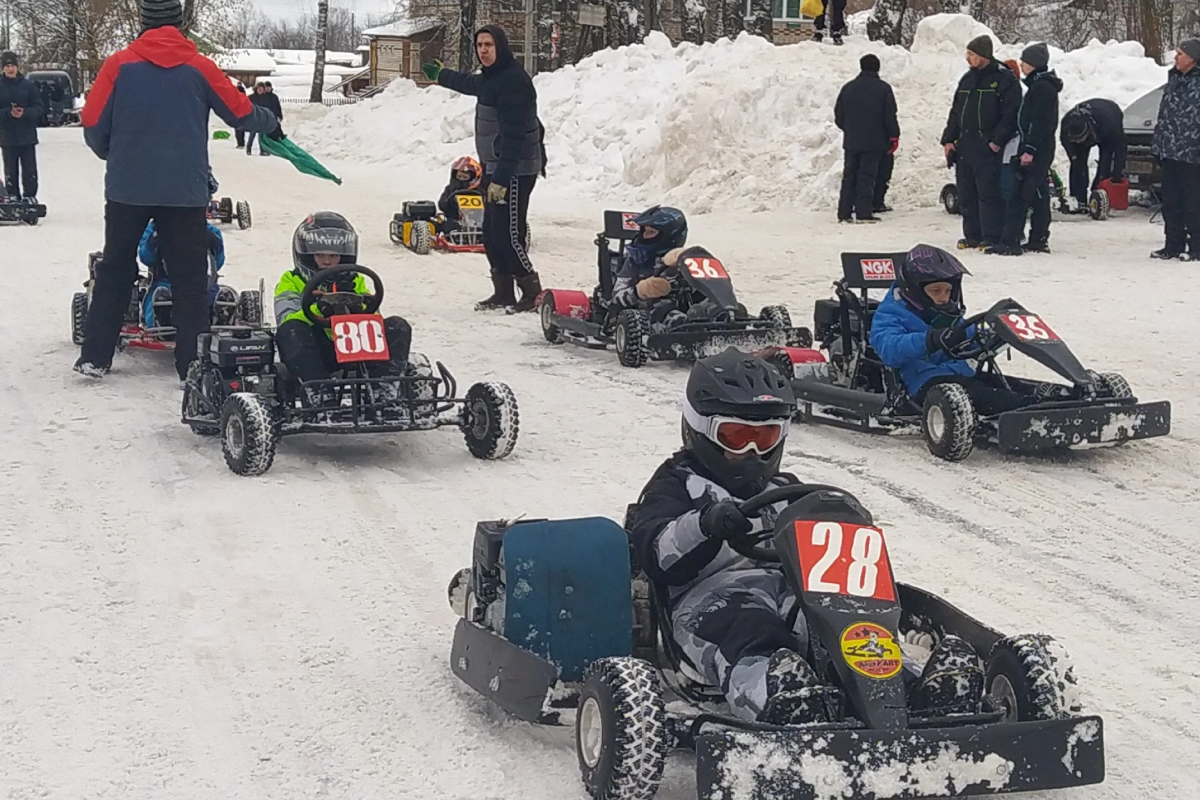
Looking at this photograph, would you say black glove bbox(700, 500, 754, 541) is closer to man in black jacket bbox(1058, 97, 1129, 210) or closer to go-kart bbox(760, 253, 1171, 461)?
go-kart bbox(760, 253, 1171, 461)

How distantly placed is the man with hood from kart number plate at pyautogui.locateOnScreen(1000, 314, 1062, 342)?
5.29 m

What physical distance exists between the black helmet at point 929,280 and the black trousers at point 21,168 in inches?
531

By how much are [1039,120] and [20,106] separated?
11839mm

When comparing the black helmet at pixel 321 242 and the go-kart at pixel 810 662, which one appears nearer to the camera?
the go-kart at pixel 810 662

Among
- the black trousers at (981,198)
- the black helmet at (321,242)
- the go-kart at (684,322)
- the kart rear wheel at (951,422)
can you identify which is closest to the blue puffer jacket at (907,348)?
the kart rear wheel at (951,422)

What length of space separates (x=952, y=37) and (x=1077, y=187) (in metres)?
4.88

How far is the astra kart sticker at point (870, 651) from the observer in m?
3.78

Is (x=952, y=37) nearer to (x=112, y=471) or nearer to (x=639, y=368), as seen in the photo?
(x=639, y=368)

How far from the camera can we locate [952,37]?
22734 mm

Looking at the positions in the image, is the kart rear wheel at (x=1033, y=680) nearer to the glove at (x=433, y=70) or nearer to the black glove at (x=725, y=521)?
the black glove at (x=725, y=521)

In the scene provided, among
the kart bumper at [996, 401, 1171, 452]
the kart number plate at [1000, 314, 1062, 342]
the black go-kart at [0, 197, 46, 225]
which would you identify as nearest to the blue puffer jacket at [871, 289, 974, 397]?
the kart number plate at [1000, 314, 1062, 342]

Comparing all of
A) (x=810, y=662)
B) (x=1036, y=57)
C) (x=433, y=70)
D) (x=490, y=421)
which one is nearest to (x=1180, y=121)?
(x=1036, y=57)

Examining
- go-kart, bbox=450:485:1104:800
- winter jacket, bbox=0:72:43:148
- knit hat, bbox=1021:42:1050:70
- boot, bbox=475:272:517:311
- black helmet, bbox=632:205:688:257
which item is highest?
knit hat, bbox=1021:42:1050:70

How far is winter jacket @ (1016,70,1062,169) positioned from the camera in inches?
573
